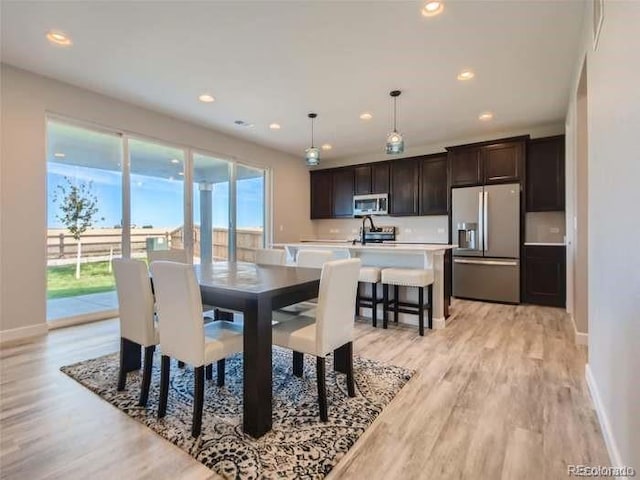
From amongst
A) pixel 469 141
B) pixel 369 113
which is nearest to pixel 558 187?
pixel 469 141

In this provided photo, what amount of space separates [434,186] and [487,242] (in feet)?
4.63

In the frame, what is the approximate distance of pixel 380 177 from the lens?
255 inches

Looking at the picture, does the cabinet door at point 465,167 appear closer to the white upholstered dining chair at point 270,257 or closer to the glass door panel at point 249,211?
the white upholstered dining chair at point 270,257

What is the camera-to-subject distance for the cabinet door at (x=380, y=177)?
6.41 metres

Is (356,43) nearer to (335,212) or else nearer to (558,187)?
(558,187)

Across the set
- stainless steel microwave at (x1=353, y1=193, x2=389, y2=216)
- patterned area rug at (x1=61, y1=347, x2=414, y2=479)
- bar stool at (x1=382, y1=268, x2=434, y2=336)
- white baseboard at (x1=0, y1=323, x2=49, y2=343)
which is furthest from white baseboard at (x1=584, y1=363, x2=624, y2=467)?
white baseboard at (x1=0, y1=323, x2=49, y2=343)

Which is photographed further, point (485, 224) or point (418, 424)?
point (485, 224)

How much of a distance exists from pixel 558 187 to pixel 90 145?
6.43 meters

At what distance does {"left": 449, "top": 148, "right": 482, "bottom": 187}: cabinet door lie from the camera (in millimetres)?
5207

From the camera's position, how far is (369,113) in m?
4.52

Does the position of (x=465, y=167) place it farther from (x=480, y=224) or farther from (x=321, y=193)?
(x=321, y=193)

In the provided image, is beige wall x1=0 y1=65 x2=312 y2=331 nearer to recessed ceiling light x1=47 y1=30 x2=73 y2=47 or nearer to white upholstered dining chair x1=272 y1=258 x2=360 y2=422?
recessed ceiling light x1=47 y1=30 x2=73 y2=47

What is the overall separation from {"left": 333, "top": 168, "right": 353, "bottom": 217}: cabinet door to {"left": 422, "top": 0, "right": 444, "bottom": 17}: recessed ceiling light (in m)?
4.45

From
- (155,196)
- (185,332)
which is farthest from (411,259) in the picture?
(155,196)
